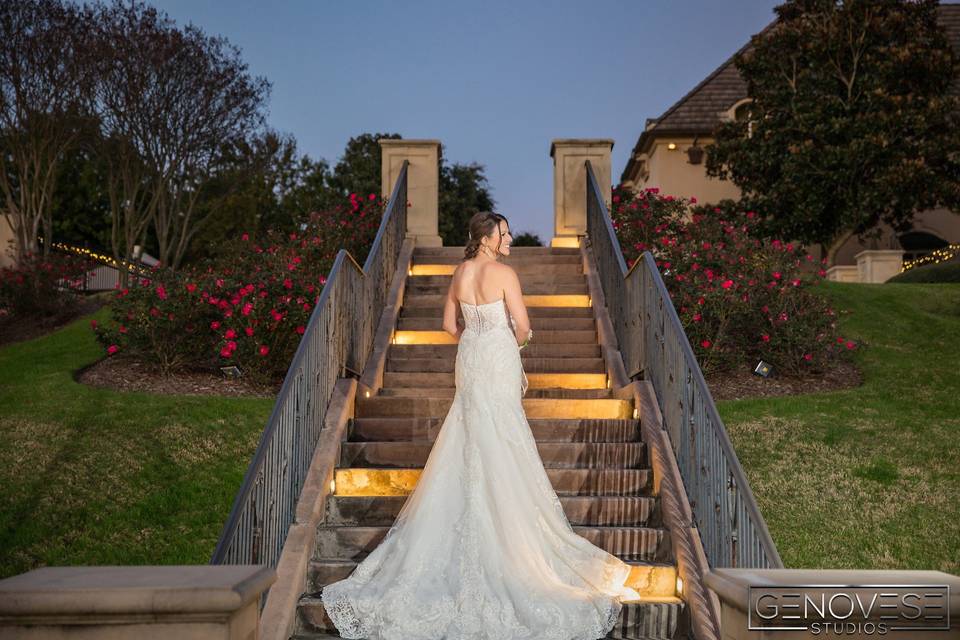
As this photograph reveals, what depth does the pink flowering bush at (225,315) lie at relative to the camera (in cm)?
996

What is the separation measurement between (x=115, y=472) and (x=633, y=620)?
4.80 metres

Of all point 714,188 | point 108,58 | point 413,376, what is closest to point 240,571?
point 413,376

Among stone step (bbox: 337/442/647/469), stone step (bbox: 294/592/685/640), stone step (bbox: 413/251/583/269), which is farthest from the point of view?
stone step (bbox: 413/251/583/269)

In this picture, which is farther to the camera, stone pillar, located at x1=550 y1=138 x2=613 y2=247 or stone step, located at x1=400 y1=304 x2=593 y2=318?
stone pillar, located at x1=550 y1=138 x2=613 y2=247

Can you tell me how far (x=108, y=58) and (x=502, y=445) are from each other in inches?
714

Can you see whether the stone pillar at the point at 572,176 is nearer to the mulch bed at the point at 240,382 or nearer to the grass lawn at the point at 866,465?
the mulch bed at the point at 240,382

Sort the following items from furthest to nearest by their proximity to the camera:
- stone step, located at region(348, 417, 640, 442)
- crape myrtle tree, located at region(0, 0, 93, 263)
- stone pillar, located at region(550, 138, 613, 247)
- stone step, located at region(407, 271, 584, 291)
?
1. crape myrtle tree, located at region(0, 0, 93, 263)
2. stone pillar, located at region(550, 138, 613, 247)
3. stone step, located at region(407, 271, 584, 291)
4. stone step, located at region(348, 417, 640, 442)

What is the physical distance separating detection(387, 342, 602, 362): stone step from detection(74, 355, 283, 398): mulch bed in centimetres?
186

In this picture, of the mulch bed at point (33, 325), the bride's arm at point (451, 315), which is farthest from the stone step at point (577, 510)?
the mulch bed at point (33, 325)

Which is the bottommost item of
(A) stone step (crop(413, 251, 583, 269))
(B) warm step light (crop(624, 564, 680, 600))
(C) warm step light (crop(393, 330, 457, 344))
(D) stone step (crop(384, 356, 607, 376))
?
(B) warm step light (crop(624, 564, 680, 600))

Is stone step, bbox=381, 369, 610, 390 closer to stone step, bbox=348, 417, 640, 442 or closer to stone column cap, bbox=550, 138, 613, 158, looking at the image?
stone step, bbox=348, 417, 640, 442

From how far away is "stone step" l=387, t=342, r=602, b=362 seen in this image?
8703mm

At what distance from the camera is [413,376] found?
26.9ft

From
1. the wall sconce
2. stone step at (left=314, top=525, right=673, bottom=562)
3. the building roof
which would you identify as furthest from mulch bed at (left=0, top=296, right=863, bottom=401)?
the building roof
